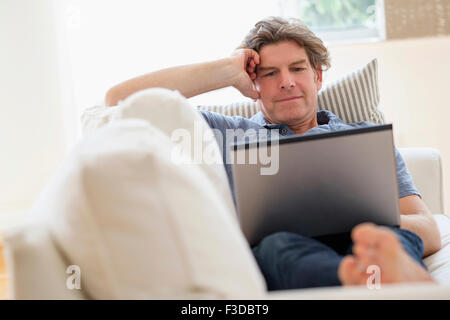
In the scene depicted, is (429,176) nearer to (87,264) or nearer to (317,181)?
(317,181)

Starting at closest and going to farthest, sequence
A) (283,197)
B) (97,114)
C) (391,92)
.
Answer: (283,197) < (97,114) < (391,92)

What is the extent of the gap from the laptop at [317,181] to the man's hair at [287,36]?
76 centimetres

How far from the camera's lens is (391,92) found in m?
2.95

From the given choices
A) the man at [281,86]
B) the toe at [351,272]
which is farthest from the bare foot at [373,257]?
the man at [281,86]

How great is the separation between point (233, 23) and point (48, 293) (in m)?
2.55

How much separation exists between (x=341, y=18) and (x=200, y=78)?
1.90 meters

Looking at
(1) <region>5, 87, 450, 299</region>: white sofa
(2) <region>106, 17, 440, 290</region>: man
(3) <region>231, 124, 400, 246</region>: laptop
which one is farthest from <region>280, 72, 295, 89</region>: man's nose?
(1) <region>5, 87, 450, 299</region>: white sofa

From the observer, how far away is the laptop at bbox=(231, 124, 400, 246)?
3.28ft

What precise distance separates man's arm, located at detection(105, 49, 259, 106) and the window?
5.25ft

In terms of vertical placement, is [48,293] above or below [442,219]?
above

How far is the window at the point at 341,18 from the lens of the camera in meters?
3.16

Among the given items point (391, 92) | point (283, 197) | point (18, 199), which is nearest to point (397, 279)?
point (283, 197)

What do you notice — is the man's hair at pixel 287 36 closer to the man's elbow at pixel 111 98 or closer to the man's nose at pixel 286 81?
the man's nose at pixel 286 81
